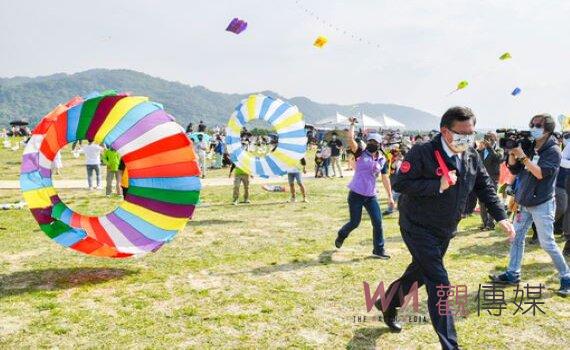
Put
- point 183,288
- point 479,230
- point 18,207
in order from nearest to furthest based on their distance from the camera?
point 183,288
point 479,230
point 18,207

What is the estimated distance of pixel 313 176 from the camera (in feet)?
70.2

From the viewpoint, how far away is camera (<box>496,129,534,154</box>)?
5.04 metres

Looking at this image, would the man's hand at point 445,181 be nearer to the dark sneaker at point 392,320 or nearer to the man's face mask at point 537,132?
the dark sneaker at point 392,320

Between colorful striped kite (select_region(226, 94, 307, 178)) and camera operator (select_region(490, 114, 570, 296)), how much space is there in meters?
6.85

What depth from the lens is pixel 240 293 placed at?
5.65 m

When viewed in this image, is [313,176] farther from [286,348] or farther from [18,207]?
[286,348]

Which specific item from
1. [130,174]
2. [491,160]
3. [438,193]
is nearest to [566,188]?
[491,160]

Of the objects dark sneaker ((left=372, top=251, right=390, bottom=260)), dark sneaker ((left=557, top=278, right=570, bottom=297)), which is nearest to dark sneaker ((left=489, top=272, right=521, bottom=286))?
dark sneaker ((left=557, top=278, right=570, bottom=297))

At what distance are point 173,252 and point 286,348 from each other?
3824 mm

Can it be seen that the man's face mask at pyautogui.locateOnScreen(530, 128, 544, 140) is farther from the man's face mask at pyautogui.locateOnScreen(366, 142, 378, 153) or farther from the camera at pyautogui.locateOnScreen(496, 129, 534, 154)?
the man's face mask at pyautogui.locateOnScreen(366, 142, 378, 153)

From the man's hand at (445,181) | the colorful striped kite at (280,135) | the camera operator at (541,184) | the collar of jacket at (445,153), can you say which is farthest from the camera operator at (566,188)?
the colorful striped kite at (280,135)

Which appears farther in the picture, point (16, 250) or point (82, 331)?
point (16, 250)

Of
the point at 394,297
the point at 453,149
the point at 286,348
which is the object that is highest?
the point at 453,149

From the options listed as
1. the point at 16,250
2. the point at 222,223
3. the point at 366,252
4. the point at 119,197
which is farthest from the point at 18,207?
the point at 366,252
